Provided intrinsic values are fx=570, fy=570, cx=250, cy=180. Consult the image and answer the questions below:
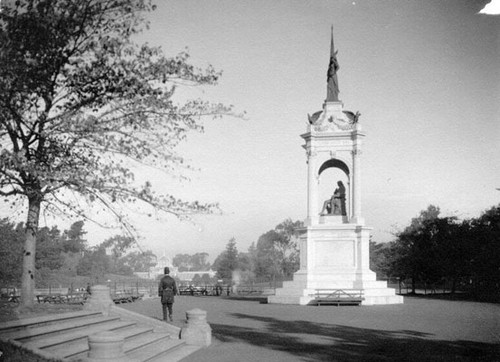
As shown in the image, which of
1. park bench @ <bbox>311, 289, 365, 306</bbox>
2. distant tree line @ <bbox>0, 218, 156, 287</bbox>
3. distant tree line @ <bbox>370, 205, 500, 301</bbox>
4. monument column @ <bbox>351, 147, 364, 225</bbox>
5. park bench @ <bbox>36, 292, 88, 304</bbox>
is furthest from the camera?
distant tree line @ <bbox>370, 205, 500, 301</bbox>

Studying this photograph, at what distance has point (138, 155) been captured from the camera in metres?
13.1

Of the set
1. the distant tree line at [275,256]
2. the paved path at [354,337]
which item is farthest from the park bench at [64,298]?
the distant tree line at [275,256]

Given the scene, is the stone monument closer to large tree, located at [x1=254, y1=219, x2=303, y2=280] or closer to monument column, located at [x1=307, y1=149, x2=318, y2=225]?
monument column, located at [x1=307, y1=149, x2=318, y2=225]

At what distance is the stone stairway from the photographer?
10.3 metres

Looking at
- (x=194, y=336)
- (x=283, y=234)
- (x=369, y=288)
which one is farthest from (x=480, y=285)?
(x=283, y=234)

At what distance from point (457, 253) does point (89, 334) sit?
38.4 m

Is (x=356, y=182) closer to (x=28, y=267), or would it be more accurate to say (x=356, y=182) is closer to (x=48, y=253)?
(x=28, y=267)

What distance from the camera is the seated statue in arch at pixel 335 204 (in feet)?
109

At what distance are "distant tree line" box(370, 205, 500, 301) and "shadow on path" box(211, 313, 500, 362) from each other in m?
26.4

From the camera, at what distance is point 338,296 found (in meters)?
28.9

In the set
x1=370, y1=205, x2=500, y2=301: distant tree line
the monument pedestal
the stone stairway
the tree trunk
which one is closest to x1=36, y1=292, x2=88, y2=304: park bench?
the monument pedestal

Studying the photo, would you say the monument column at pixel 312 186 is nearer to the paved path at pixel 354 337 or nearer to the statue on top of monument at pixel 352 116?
the statue on top of monument at pixel 352 116

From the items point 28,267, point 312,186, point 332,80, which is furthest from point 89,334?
point 332,80

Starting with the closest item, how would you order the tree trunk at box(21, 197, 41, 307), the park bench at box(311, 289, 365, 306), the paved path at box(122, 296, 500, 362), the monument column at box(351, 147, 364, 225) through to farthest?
1. the paved path at box(122, 296, 500, 362)
2. the tree trunk at box(21, 197, 41, 307)
3. the park bench at box(311, 289, 365, 306)
4. the monument column at box(351, 147, 364, 225)
